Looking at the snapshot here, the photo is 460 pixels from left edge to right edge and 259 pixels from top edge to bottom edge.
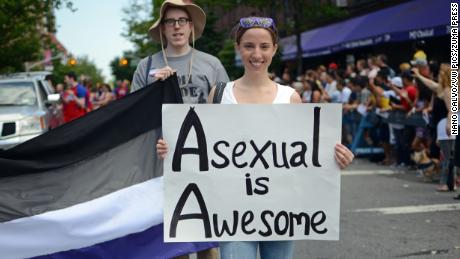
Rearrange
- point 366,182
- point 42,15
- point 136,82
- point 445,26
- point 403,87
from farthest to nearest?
point 42,15 → point 445,26 → point 403,87 → point 366,182 → point 136,82

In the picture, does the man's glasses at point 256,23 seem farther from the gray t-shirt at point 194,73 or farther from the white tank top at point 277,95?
the gray t-shirt at point 194,73

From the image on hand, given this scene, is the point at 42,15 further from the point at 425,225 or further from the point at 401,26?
the point at 425,225

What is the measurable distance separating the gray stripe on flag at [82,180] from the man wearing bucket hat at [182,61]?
1.22 ft

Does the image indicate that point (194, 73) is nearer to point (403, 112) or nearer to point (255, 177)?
point (255, 177)

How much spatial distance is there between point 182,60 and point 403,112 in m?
9.48

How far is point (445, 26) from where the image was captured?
1797 cm

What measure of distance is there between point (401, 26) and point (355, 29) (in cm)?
519

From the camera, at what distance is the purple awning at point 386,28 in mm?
19016

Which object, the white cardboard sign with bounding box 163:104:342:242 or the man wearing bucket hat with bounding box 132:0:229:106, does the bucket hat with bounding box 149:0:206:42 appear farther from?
the white cardboard sign with bounding box 163:104:342:242

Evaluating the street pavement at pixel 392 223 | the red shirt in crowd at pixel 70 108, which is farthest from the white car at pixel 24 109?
the street pavement at pixel 392 223

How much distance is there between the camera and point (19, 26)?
19109 mm

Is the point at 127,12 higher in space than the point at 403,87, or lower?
higher

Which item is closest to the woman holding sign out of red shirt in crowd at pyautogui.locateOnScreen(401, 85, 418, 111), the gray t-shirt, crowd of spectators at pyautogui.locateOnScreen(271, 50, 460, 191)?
the gray t-shirt

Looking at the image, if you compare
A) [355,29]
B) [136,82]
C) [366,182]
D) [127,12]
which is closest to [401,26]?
[355,29]
